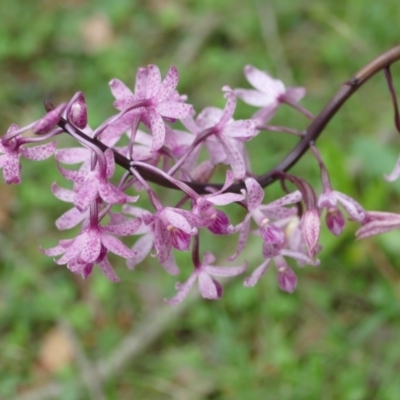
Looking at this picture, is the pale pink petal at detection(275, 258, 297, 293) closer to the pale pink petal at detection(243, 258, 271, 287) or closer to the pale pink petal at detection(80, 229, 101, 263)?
the pale pink petal at detection(243, 258, 271, 287)

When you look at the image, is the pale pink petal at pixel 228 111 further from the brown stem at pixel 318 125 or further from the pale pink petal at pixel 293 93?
the pale pink petal at pixel 293 93

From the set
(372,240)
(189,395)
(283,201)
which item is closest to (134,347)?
(189,395)

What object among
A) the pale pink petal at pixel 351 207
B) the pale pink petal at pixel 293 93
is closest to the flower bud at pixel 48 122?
the pale pink petal at pixel 351 207

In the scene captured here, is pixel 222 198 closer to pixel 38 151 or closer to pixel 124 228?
pixel 124 228

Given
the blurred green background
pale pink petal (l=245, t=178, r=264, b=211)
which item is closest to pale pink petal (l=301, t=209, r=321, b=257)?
pale pink petal (l=245, t=178, r=264, b=211)

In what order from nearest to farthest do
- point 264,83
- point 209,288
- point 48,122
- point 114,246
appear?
point 48,122
point 114,246
point 209,288
point 264,83

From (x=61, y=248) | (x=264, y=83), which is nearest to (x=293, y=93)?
(x=264, y=83)

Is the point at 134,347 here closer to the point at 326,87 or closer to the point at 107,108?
the point at 107,108
